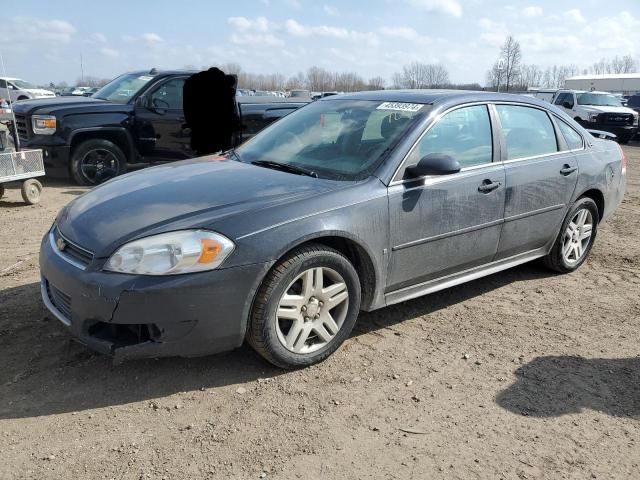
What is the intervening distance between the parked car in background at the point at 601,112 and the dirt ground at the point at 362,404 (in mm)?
16861

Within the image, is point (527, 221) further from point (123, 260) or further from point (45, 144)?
point (45, 144)

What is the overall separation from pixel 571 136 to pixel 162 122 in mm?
6404

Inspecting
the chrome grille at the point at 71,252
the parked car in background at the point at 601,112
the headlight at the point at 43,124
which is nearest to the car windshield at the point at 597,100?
the parked car in background at the point at 601,112

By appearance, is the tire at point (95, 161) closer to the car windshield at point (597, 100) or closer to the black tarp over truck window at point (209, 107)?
the black tarp over truck window at point (209, 107)

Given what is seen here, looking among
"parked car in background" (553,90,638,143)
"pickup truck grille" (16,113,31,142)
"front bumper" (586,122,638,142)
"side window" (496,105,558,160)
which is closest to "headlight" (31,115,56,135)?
"pickup truck grille" (16,113,31,142)

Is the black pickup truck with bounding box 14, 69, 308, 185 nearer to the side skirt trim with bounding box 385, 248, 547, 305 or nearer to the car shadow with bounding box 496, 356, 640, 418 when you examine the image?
the side skirt trim with bounding box 385, 248, 547, 305

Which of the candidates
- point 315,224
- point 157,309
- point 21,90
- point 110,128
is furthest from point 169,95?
point 21,90

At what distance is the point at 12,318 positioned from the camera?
3.80m

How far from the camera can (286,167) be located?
12.2ft

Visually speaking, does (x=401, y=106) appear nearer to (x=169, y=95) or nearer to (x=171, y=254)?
(x=171, y=254)

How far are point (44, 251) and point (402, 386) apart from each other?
2260mm

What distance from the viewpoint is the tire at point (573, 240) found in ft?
15.8

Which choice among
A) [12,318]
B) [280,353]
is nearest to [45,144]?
[12,318]

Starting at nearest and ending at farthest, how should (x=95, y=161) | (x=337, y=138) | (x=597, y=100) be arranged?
(x=337, y=138), (x=95, y=161), (x=597, y=100)
